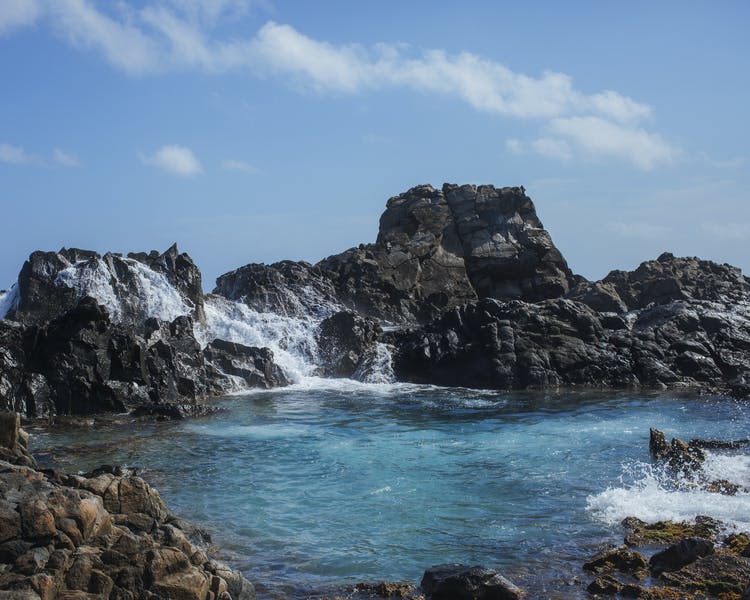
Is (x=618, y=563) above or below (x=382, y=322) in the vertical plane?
below

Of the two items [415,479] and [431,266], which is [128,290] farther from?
[431,266]

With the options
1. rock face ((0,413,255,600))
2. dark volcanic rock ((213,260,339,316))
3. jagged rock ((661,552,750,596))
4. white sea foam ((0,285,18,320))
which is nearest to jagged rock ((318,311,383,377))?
dark volcanic rock ((213,260,339,316))

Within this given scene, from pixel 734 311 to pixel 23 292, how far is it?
5058cm

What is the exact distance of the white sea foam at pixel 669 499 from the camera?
1989 centimetres

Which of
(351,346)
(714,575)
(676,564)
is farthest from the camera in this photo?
(351,346)

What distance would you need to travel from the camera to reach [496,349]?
50.5m

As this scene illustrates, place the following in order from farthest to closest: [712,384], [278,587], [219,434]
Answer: [712,384]
[219,434]
[278,587]

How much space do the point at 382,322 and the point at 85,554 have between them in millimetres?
57371

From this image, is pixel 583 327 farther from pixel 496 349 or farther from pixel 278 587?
pixel 278 587

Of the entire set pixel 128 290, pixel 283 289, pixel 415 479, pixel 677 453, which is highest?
pixel 283 289

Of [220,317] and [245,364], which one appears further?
[220,317]

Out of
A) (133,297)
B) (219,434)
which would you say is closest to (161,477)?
(219,434)

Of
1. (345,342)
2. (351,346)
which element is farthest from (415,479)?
(345,342)

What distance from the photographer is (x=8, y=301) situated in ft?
169
